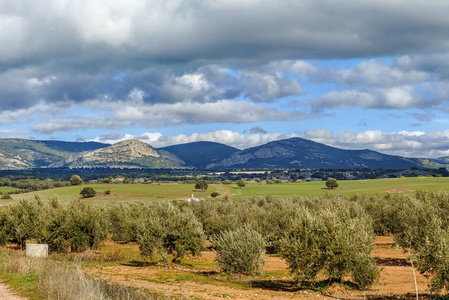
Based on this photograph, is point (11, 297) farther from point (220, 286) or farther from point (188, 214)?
point (188, 214)

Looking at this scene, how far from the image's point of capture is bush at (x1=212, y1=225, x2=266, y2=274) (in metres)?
34.3

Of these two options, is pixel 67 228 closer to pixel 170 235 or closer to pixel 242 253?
pixel 170 235

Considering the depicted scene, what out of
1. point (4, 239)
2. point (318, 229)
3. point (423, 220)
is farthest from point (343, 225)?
point (4, 239)

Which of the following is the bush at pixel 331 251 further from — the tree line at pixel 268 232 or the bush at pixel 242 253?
the bush at pixel 242 253

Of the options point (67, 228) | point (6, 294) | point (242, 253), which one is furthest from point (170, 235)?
point (6, 294)

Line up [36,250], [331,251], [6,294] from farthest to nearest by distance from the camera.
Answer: [36,250] → [331,251] → [6,294]

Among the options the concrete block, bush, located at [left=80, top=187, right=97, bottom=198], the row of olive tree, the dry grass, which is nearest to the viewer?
the dry grass

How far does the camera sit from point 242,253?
34156 millimetres

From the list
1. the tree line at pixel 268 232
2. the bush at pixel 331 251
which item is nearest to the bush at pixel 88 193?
the tree line at pixel 268 232

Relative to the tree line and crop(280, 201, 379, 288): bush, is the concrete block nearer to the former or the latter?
the tree line

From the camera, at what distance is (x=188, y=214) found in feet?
141

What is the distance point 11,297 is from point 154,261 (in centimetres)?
2515

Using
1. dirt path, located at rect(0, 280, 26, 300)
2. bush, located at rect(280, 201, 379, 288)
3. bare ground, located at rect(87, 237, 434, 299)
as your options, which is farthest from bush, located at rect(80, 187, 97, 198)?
bush, located at rect(280, 201, 379, 288)

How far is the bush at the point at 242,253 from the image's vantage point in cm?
3434
